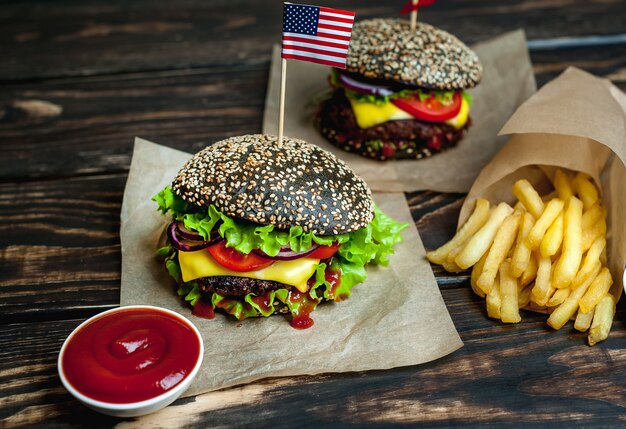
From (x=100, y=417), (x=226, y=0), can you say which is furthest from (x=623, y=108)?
(x=226, y=0)

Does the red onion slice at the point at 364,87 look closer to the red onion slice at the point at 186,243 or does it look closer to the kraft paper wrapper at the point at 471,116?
the kraft paper wrapper at the point at 471,116

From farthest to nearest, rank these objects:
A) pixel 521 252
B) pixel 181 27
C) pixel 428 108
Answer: pixel 181 27, pixel 428 108, pixel 521 252

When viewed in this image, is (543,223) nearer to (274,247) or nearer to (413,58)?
(274,247)

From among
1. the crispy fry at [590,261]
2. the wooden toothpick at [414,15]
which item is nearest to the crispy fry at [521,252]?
the crispy fry at [590,261]

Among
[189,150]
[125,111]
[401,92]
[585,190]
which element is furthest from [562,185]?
[125,111]

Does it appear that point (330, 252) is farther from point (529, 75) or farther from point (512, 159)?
point (529, 75)

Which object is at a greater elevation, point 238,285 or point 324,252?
point 324,252
